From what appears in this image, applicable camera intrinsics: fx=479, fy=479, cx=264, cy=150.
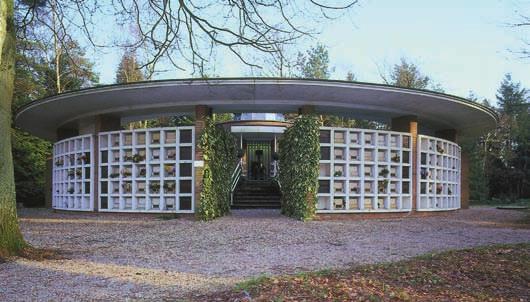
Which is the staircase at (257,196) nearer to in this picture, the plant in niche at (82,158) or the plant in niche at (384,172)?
the plant in niche at (384,172)

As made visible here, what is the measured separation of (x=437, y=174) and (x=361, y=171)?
3717 mm

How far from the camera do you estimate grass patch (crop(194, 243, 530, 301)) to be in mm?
5078

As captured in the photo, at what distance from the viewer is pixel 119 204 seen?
15312 mm

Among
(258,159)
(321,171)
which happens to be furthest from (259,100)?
(258,159)

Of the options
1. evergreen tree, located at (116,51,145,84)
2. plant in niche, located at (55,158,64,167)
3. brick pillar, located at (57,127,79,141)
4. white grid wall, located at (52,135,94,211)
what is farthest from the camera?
evergreen tree, located at (116,51,145,84)

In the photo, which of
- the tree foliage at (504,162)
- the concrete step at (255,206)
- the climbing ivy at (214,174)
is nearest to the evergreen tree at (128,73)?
the concrete step at (255,206)

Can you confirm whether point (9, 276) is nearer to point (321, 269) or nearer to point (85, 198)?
point (321, 269)

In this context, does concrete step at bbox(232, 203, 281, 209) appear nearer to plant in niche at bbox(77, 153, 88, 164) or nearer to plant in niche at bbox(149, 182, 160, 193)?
plant in niche at bbox(149, 182, 160, 193)

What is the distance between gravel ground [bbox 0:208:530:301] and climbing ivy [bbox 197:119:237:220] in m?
0.57

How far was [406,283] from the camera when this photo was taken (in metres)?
5.71

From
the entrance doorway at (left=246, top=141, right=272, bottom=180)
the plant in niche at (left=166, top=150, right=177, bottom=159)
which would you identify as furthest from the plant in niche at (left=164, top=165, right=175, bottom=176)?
the entrance doorway at (left=246, top=141, right=272, bottom=180)

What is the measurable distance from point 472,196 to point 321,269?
29.9m

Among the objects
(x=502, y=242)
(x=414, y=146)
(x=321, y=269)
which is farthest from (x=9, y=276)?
(x=414, y=146)

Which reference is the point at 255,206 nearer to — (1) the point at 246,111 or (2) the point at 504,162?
(1) the point at 246,111
